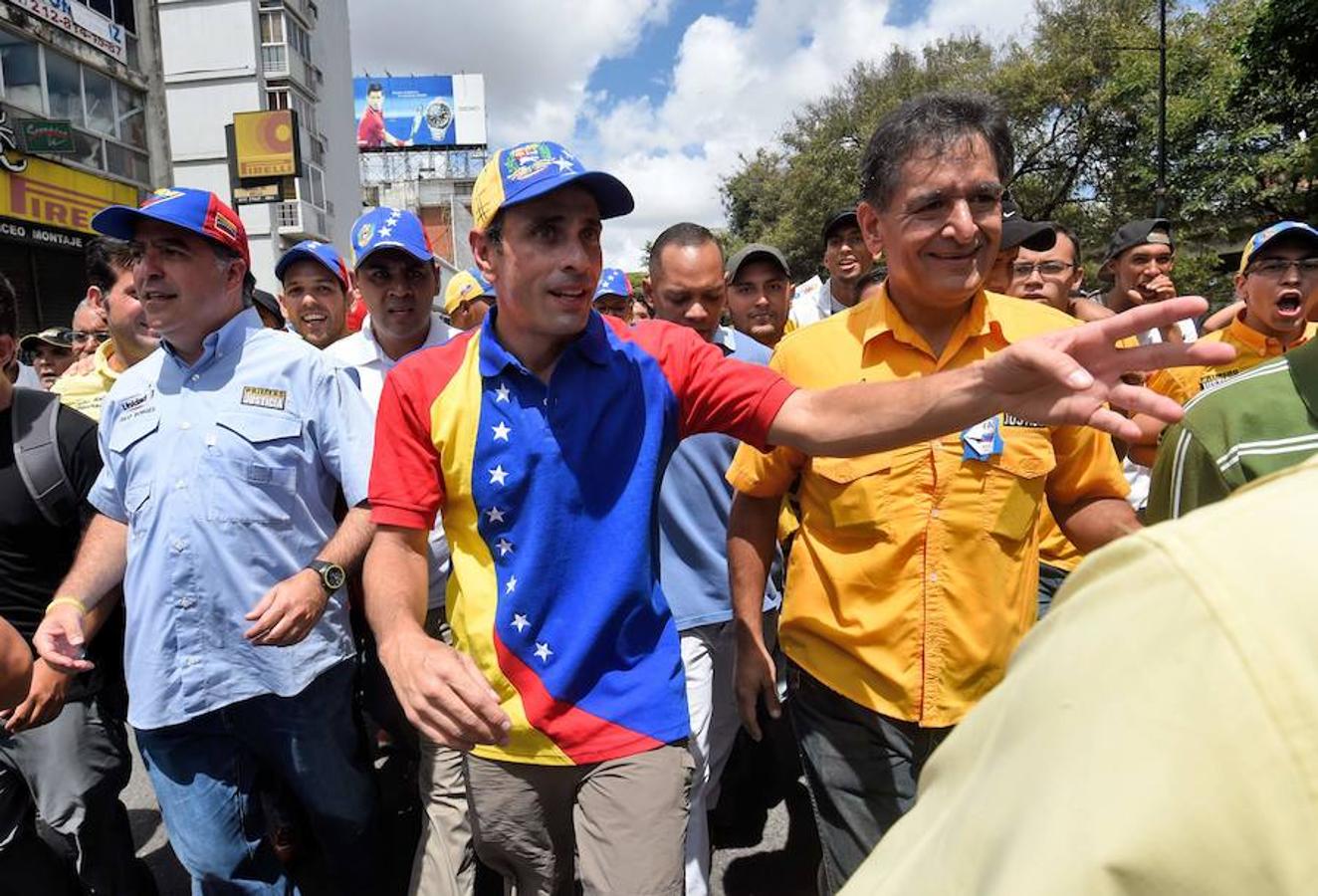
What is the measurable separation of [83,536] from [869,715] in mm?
2451

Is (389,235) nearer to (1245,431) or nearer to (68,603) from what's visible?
(68,603)

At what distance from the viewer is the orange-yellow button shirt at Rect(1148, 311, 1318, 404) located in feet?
11.8

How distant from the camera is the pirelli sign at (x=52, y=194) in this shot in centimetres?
1619

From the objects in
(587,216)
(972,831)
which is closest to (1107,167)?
(587,216)

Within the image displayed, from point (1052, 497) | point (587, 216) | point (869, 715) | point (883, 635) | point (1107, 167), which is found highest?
point (1107, 167)

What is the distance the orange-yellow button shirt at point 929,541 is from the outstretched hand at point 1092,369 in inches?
16.5

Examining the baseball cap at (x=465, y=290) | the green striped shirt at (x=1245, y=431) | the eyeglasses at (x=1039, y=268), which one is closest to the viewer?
the green striped shirt at (x=1245, y=431)

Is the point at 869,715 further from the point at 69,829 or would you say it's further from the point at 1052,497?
the point at 69,829

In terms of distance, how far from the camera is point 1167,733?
18.4 inches

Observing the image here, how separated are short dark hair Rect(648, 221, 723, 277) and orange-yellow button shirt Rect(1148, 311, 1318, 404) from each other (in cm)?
190

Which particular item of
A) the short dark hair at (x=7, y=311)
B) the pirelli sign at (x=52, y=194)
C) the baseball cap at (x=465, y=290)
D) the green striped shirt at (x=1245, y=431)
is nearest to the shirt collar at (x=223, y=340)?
the short dark hair at (x=7, y=311)

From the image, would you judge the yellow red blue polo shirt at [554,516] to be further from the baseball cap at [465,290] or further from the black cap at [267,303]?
the baseball cap at [465,290]

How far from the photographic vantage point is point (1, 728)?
256 cm

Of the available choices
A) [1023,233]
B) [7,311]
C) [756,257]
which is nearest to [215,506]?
[7,311]
